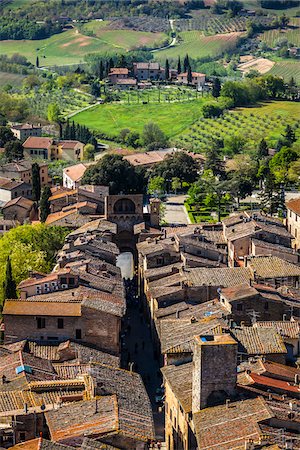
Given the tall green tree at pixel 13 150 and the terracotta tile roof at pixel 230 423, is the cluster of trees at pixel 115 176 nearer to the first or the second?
the tall green tree at pixel 13 150

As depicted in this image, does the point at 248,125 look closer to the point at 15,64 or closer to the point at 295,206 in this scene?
the point at 295,206

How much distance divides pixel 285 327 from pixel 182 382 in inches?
298

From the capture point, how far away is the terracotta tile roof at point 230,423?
29.5 m

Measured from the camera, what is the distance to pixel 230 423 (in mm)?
30375

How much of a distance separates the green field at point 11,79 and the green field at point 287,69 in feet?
151

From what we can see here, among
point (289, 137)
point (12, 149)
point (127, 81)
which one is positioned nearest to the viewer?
point (12, 149)

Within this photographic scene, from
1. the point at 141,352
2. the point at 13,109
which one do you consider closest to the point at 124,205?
the point at 141,352

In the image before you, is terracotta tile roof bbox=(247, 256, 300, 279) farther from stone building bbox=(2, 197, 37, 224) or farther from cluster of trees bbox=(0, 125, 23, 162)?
cluster of trees bbox=(0, 125, 23, 162)

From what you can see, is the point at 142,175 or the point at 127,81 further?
the point at 127,81

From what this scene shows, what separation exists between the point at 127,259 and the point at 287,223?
11794 mm

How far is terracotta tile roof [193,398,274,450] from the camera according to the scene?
96.9ft

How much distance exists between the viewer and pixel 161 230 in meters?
65.4

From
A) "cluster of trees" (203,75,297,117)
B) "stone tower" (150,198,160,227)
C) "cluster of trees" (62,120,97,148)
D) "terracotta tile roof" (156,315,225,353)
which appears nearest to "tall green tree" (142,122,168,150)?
"cluster of trees" (62,120,97,148)

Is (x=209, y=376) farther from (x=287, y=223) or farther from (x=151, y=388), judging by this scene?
(x=287, y=223)
